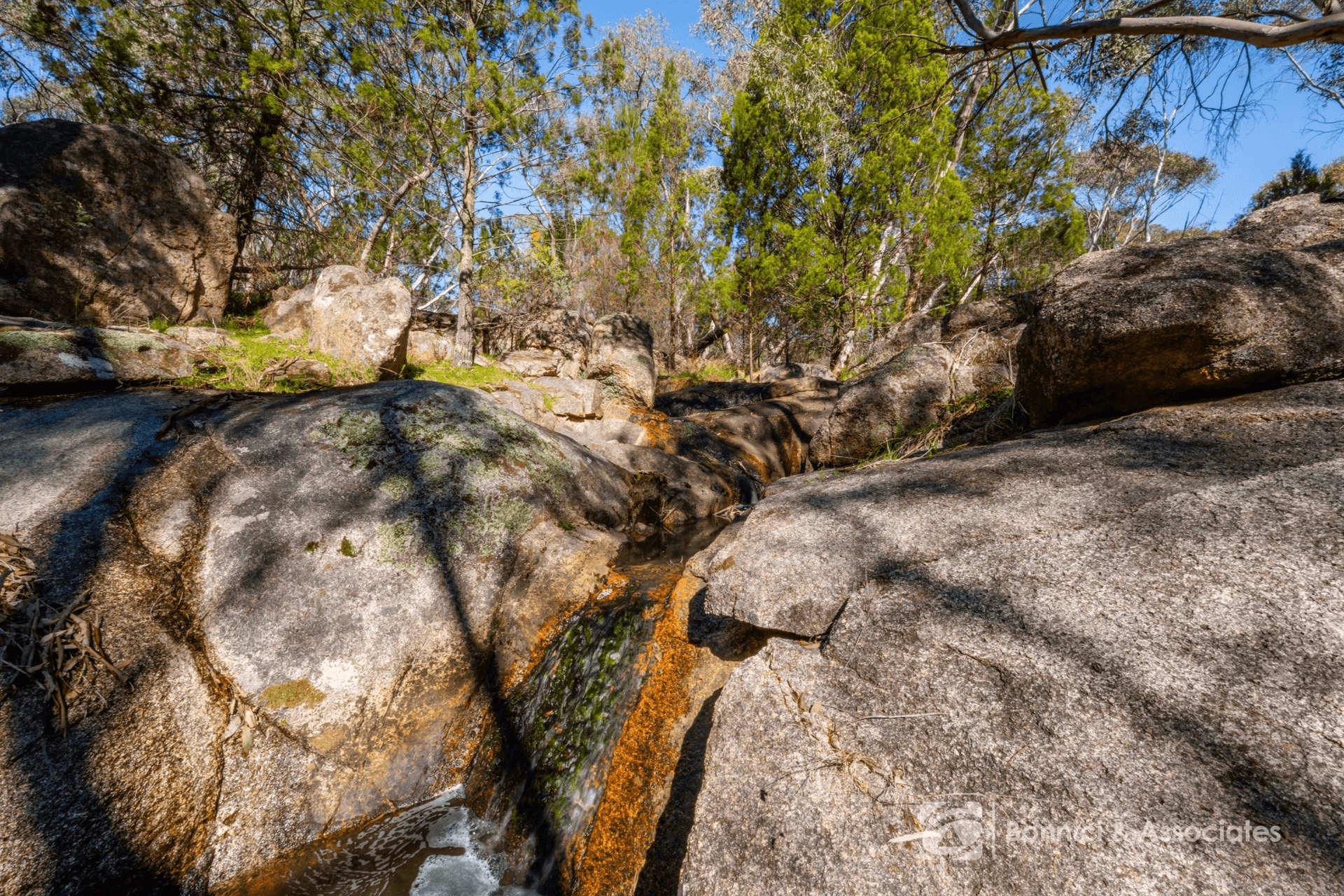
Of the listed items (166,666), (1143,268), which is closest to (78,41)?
(166,666)

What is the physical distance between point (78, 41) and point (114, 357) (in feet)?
26.7

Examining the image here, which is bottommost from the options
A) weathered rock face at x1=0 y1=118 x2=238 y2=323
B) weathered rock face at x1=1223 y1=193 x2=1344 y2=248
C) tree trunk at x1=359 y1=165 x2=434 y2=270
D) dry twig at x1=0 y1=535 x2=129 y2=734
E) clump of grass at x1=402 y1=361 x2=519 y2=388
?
dry twig at x1=0 y1=535 x2=129 y2=734

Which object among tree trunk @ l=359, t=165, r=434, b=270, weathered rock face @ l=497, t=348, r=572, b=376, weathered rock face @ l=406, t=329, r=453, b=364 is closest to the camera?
weathered rock face @ l=406, t=329, r=453, b=364

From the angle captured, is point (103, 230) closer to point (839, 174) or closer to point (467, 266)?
point (467, 266)

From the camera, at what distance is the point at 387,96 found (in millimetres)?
8453

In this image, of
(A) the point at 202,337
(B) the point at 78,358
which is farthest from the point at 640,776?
(A) the point at 202,337

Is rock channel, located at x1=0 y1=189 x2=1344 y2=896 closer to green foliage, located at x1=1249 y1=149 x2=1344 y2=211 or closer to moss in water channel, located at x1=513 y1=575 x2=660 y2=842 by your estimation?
moss in water channel, located at x1=513 y1=575 x2=660 y2=842

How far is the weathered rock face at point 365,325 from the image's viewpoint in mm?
7188

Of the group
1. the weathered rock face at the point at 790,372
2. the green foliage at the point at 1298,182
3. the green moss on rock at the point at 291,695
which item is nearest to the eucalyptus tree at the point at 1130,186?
the green foliage at the point at 1298,182

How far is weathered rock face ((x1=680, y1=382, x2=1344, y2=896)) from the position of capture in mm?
1110

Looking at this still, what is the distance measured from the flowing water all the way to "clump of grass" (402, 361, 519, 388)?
20.6ft

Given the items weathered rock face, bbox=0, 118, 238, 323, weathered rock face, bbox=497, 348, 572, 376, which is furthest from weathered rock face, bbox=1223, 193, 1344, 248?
weathered rock face, bbox=0, 118, 238, 323

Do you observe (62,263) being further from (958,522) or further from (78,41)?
(958,522)

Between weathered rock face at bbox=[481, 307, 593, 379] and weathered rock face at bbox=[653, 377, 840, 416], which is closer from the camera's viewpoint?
weathered rock face at bbox=[481, 307, 593, 379]
